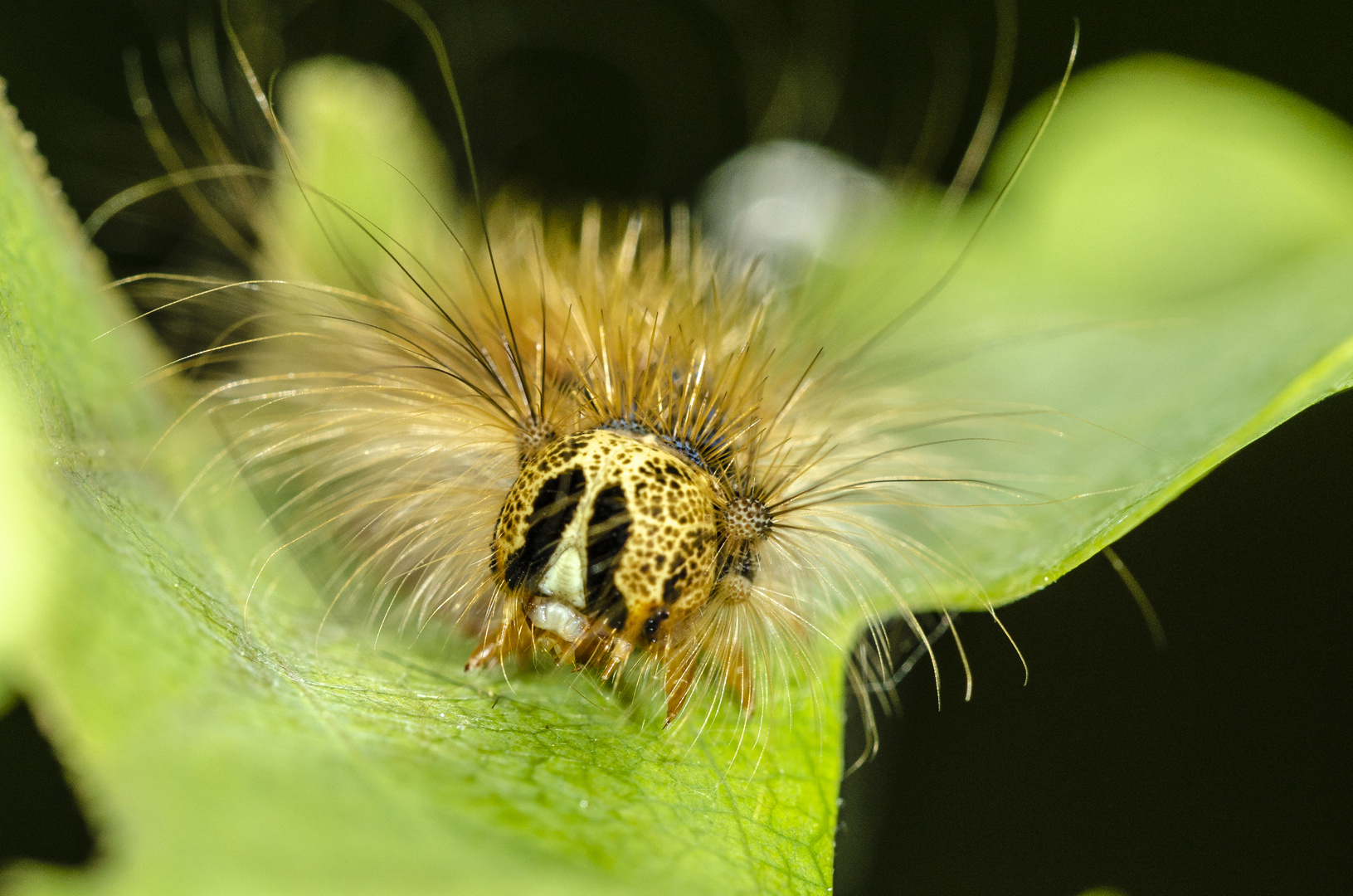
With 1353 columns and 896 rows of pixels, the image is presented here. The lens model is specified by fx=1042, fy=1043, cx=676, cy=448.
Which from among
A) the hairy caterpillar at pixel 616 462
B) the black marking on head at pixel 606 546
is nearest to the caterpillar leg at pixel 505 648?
the hairy caterpillar at pixel 616 462

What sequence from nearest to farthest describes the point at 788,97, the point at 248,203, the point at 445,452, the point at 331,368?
1. the point at 445,452
2. the point at 331,368
3. the point at 248,203
4. the point at 788,97

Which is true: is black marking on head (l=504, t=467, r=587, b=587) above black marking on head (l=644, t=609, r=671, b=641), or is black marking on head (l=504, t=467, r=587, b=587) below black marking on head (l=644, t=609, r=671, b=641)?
above

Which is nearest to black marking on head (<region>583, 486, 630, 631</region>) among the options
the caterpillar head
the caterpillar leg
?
the caterpillar head

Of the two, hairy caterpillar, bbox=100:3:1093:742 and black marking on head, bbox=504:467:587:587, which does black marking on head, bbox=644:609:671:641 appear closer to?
hairy caterpillar, bbox=100:3:1093:742

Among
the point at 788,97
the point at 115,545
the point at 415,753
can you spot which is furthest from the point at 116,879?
the point at 788,97

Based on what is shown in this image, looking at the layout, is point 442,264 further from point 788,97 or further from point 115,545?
point 788,97

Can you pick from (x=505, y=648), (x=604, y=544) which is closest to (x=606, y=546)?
(x=604, y=544)

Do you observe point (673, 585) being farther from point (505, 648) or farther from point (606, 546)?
point (505, 648)
